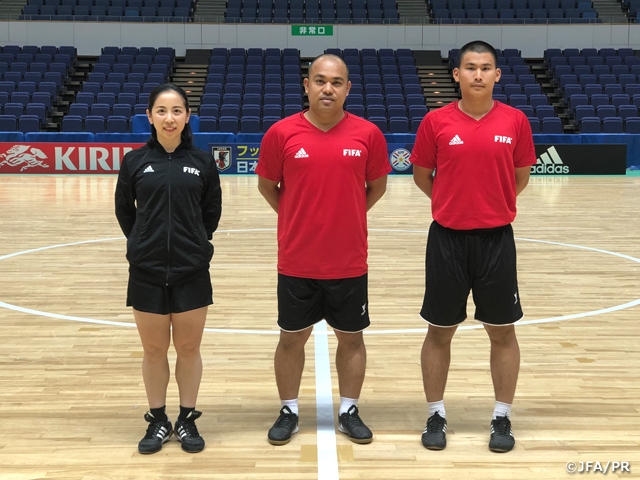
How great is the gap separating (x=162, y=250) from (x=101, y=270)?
4511mm

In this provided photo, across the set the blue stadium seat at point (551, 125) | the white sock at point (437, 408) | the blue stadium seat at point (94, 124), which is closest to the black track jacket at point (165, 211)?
the white sock at point (437, 408)

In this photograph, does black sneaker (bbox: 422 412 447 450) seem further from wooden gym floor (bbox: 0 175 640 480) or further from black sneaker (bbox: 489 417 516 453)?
black sneaker (bbox: 489 417 516 453)

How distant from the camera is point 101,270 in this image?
769cm

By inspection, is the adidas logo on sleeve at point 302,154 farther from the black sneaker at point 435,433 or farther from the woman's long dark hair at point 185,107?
the black sneaker at point 435,433

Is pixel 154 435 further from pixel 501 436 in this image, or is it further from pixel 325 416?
pixel 501 436

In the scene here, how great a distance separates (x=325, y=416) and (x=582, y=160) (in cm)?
1540

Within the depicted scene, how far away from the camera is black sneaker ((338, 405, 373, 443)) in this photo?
3.57 meters

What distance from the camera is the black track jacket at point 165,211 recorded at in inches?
135

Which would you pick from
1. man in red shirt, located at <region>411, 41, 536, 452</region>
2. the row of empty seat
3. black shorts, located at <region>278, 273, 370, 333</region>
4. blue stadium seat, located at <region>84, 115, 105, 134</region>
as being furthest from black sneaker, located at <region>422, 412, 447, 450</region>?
the row of empty seat

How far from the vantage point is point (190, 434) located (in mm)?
3531

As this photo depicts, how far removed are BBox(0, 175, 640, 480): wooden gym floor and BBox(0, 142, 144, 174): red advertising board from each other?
864 cm

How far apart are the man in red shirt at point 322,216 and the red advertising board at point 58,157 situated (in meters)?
14.5

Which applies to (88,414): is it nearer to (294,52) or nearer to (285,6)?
(294,52)

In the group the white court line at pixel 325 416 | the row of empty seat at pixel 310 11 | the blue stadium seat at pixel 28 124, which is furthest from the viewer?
the row of empty seat at pixel 310 11
